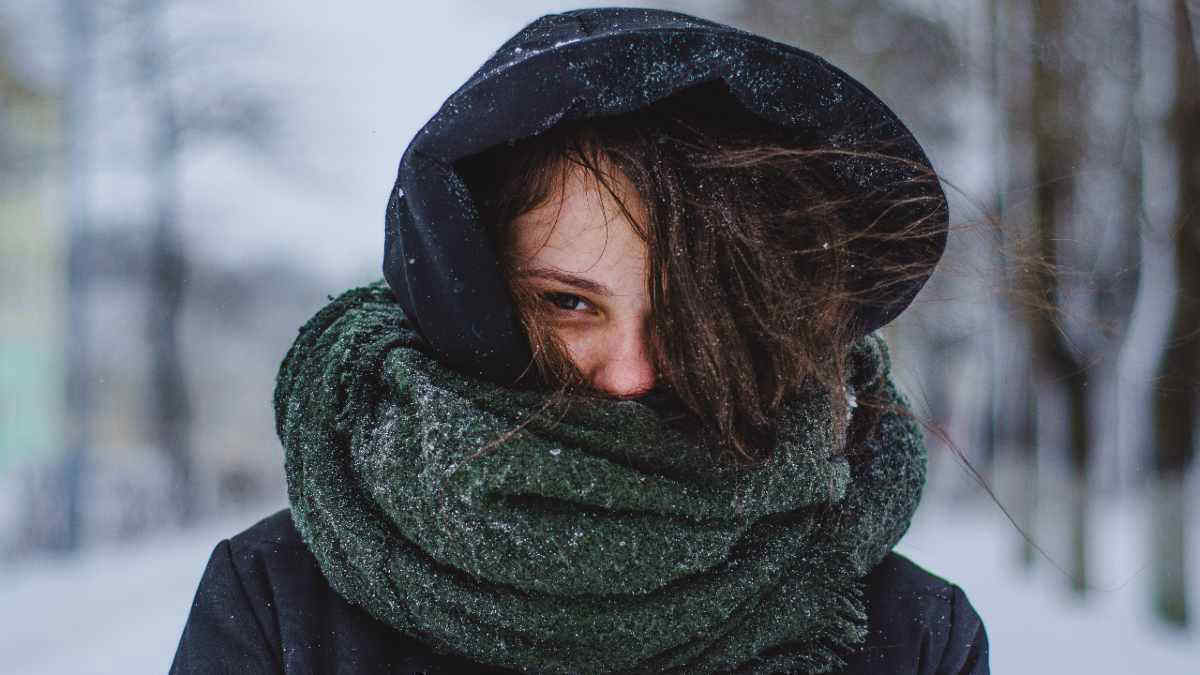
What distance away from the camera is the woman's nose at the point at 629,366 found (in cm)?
144

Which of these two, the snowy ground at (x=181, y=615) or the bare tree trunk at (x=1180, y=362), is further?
the bare tree trunk at (x=1180, y=362)

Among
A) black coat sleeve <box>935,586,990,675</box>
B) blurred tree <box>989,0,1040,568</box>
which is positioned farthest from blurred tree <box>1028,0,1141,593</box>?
black coat sleeve <box>935,586,990,675</box>

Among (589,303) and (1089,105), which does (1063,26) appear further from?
(589,303)

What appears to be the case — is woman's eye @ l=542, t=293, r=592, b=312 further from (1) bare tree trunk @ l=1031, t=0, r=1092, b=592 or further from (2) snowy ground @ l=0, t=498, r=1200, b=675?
(2) snowy ground @ l=0, t=498, r=1200, b=675

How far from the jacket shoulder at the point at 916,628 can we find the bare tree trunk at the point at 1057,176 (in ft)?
7.48

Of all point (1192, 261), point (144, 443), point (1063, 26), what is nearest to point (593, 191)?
point (1063, 26)

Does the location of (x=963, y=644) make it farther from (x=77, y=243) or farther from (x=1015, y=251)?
(x=77, y=243)

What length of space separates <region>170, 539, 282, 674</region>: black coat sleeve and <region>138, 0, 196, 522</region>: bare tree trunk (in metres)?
14.0

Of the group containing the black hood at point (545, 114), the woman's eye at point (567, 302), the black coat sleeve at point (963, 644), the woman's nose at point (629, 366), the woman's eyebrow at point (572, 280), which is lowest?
the black coat sleeve at point (963, 644)

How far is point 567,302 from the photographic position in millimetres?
1460

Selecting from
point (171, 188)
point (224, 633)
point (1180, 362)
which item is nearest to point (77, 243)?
point (171, 188)

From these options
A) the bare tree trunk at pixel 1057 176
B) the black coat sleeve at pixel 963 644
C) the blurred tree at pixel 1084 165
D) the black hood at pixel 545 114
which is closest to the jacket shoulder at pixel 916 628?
the black coat sleeve at pixel 963 644

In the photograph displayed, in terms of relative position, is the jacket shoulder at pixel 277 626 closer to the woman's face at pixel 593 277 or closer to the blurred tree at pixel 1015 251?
the woman's face at pixel 593 277

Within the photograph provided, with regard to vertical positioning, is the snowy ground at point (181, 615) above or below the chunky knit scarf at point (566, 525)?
below
